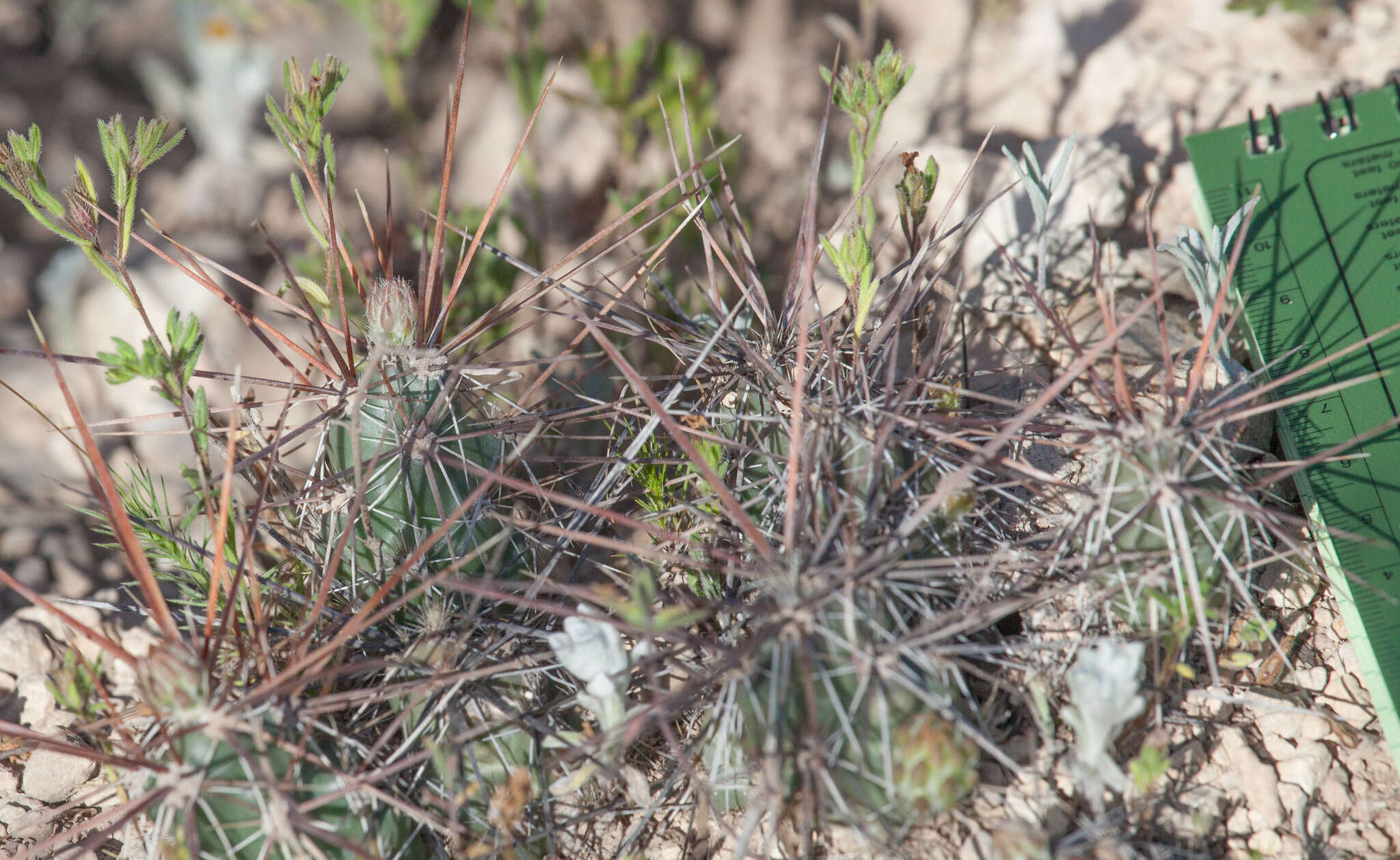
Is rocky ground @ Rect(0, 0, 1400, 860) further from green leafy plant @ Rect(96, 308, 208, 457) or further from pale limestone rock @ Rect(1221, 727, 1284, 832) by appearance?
green leafy plant @ Rect(96, 308, 208, 457)

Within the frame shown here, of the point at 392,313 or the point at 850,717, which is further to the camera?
the point at 392,313

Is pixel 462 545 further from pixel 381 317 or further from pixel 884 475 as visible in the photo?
pixel 884 475

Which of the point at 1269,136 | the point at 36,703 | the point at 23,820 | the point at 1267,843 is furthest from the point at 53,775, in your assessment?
the point at 1269,136

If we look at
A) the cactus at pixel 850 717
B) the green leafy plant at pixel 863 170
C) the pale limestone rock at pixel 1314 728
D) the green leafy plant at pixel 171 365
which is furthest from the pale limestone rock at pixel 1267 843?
the green leafy plant at pixel 171 365

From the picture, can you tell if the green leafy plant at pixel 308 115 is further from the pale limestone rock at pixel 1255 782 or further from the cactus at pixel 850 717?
the pale limestone rock at pixel 1255 782

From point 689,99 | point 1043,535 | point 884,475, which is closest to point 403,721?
point 884,475

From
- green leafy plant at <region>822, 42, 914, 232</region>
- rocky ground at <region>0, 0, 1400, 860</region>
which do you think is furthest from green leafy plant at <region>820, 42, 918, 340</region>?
rocky ground at <region>0, 0, 1400, 860</region>

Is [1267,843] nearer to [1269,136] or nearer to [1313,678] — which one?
[1313,678]
